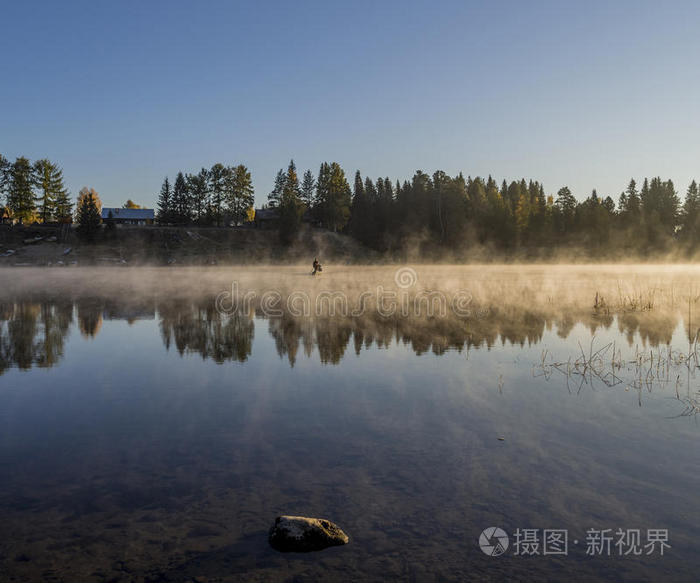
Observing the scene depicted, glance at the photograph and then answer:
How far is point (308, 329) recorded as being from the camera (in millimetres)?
17719

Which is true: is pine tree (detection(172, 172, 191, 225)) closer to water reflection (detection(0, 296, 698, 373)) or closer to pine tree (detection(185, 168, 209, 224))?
pine tree (detection(185, 168, 209, 224))

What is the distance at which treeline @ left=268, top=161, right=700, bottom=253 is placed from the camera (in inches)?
3634

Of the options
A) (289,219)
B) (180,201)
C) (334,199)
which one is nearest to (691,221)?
(334,199)

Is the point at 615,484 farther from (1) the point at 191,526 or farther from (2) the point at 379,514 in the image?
(1) the point at 191,526

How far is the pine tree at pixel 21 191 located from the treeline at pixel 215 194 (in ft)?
74.5

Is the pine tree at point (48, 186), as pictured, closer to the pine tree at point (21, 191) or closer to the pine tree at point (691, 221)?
the pine tree at point (21, 191)

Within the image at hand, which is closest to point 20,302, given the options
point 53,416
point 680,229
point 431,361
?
point 53,416

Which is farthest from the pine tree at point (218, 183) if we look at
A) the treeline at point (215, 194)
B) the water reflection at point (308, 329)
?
the water reflection at point (308, 329)

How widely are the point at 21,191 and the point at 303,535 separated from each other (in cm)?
10926

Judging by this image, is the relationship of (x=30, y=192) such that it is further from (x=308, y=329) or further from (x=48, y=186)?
(x=308, y=329)

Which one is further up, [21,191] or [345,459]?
[21,191]

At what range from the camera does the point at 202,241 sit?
282 ft

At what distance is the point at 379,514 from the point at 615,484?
9.49ft

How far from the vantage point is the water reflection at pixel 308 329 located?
14.2 m
